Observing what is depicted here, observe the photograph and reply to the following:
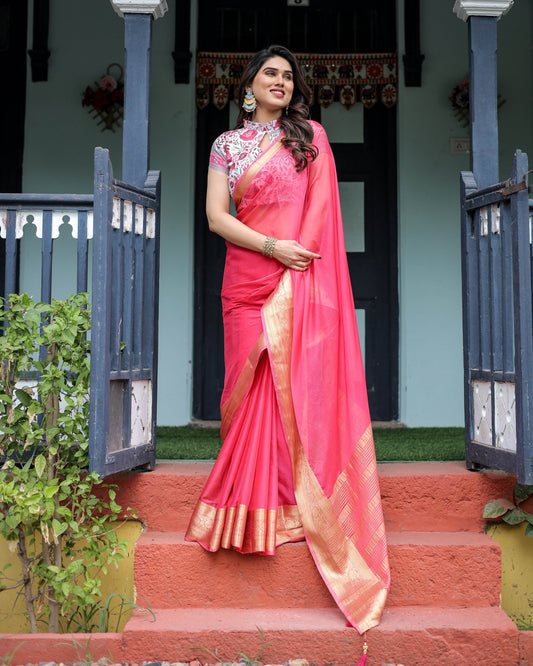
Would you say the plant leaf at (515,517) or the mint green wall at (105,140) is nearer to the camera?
the plant leaf at (515,517)

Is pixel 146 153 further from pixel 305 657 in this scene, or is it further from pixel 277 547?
pixel 305 657

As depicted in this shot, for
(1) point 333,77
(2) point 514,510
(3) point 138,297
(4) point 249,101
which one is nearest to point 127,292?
(3) point 138,297

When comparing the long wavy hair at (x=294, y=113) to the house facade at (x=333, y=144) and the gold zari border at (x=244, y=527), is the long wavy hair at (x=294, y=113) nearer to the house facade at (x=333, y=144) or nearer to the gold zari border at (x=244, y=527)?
the gold zari border at (x=244, y=527)

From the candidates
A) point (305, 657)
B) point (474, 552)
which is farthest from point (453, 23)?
point (305, 657)

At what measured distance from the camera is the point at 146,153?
129 inches

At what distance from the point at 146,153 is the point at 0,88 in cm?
257

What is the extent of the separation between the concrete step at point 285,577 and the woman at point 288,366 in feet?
0.26

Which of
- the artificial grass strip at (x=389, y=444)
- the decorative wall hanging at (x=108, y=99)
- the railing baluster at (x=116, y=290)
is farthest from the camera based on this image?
the decorative wall hanging at (x=108, y=99)

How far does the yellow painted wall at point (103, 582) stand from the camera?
302 cm

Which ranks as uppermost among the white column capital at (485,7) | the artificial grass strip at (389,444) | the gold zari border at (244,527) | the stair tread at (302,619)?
the white column capital at (485,7)

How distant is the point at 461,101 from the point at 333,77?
917 millimetres

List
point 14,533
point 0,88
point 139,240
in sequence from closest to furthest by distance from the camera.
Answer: point 14,533 → point 139,240 → point 0,88

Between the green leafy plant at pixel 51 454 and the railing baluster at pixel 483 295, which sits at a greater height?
the railing baluster at pixel 483 295

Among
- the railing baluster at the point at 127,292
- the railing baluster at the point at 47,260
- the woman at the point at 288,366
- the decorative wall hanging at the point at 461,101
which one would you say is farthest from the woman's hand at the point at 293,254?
the decorative wall hanging at the point at 461,101
